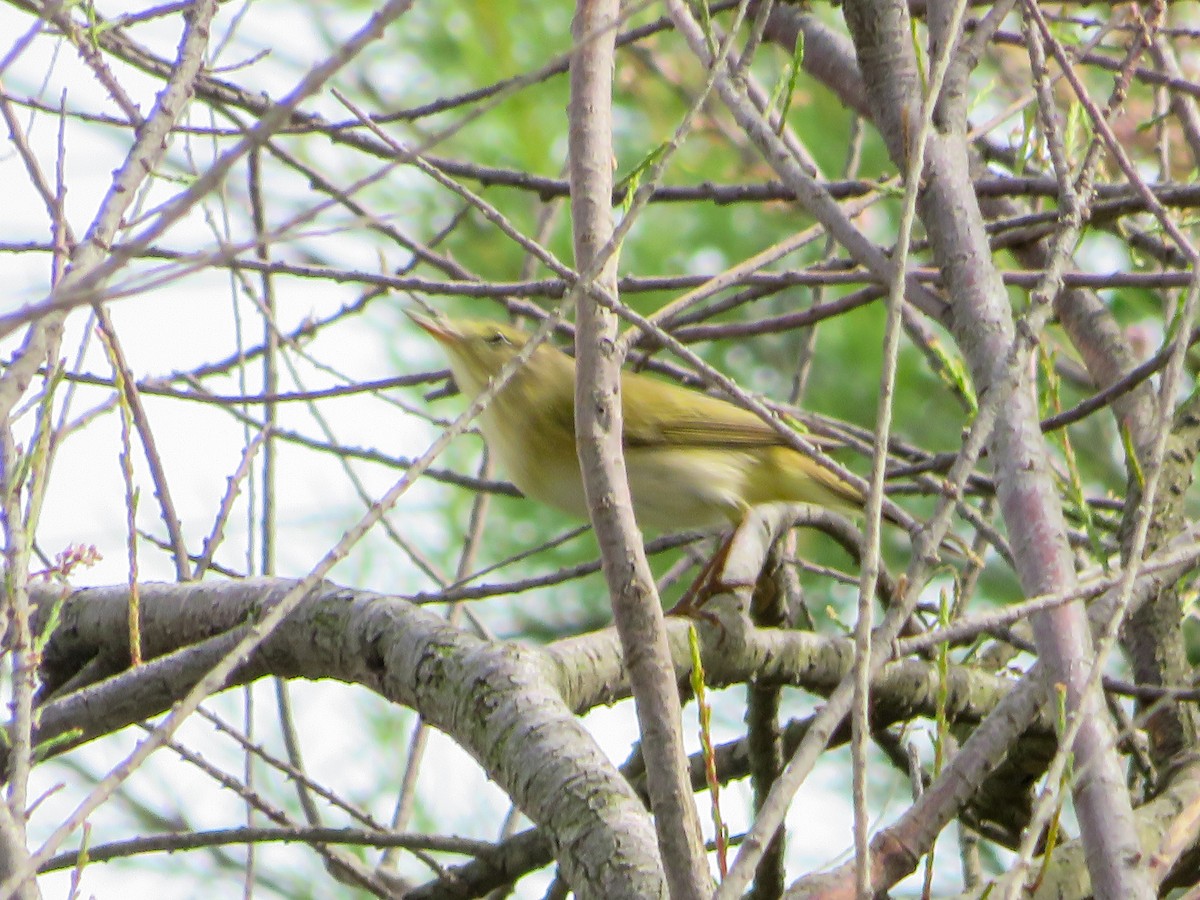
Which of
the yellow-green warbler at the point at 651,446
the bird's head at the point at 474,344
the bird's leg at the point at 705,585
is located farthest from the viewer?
the bird's head at the point at 474,344

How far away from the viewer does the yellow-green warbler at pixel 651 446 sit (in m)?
4.63

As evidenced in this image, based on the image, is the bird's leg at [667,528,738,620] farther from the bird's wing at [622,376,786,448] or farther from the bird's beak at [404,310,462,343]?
the bird's beak at [404,310,462,343]

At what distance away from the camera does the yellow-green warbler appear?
4629mm

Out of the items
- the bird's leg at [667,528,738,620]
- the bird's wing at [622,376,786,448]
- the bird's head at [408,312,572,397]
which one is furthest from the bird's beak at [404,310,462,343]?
the bird's leg at [667,528,738,620]

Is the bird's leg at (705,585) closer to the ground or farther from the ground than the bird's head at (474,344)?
closer to the ground

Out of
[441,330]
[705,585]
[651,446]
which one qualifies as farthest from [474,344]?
[705,585]

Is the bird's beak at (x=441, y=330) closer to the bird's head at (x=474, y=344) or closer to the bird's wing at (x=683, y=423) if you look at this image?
the bird's head at (x=474, y=344)

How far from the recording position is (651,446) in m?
4.86

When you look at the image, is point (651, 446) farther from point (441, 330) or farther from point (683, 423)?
point (441, 330)

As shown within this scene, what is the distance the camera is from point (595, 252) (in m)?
1.91

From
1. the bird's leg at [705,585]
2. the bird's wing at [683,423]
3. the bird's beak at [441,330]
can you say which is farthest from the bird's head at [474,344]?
the bird's leg at [705,585]

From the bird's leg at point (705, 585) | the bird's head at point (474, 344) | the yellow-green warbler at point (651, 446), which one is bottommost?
the bird's leg at point (705, 585)

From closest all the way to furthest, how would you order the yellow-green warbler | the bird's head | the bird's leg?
the bird's leg → the yellow-green warbler → the bird's head

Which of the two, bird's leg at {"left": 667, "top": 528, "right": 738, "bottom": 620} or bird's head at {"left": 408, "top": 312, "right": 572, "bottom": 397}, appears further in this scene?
bird's head at {"left": 408, "top": 312, "right": 572, "bottom": 397}
